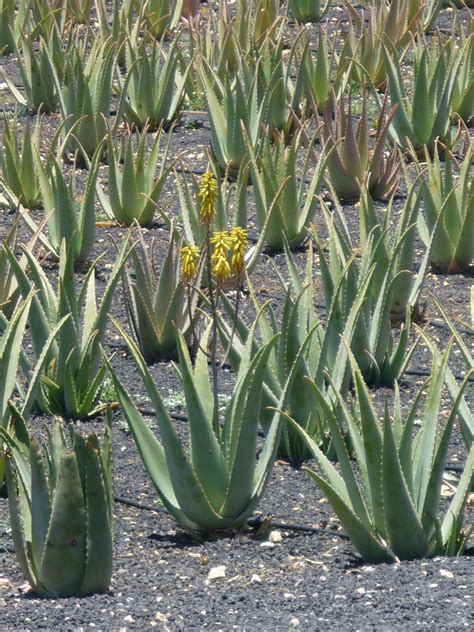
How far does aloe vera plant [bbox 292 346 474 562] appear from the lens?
2.70 m

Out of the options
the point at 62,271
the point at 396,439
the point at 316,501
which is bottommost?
the point at 316,501

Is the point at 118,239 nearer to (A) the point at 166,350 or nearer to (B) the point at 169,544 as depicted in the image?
(A) the point at 166,350

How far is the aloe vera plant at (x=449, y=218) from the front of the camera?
479 cm

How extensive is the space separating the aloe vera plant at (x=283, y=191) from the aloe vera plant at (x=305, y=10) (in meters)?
3.47

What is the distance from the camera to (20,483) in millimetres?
2771

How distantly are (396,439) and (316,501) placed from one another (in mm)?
472

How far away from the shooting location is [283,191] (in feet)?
16.2

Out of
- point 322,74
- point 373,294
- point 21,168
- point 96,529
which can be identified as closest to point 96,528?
point 96,529

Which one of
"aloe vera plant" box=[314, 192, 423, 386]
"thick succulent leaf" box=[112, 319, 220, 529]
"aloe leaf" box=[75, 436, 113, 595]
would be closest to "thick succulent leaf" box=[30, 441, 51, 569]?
"aloe leaf" box=[75, 436, 113, 595]

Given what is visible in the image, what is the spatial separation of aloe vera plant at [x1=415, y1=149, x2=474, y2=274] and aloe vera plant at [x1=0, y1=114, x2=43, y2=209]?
1796 millimetres

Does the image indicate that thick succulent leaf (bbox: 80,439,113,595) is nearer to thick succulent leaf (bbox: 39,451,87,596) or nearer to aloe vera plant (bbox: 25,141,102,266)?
thick succulent leaf (bbox: 39,451,87,596)

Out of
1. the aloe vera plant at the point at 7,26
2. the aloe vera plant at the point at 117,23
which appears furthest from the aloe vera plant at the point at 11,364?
the aloe vera plant at the point at 7,26

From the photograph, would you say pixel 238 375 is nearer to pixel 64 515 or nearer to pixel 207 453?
pixel 207 453

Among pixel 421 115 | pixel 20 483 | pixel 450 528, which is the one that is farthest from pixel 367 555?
pixel 421 115
